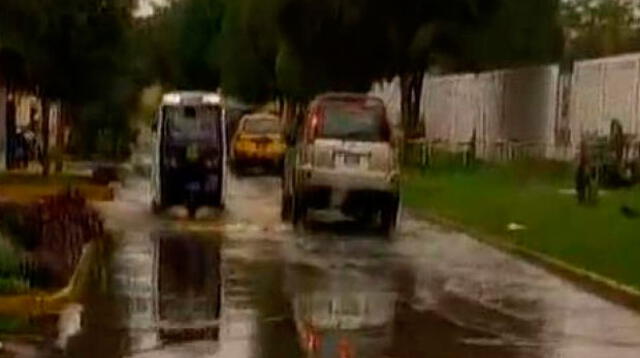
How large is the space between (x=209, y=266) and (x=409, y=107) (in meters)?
35.1

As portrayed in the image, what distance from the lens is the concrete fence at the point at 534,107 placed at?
43.4 m

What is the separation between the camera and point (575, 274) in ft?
73.7

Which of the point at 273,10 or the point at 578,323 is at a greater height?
the point at 273,10

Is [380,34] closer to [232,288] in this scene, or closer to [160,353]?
[232,288]

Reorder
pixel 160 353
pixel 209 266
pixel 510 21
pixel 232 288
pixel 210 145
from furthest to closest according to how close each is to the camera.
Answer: pixel 510 21
pixel 210 145
pixel 209 266
pixel 232 288
pixel 160 353

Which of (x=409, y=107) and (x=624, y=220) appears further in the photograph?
(x=409, y=107)

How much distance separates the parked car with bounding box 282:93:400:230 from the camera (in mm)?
30797

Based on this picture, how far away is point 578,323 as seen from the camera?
18047mm

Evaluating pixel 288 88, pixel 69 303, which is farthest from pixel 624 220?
pixel 288 88

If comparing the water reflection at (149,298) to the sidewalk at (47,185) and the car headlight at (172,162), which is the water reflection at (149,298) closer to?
the sidewalk at (47,185)

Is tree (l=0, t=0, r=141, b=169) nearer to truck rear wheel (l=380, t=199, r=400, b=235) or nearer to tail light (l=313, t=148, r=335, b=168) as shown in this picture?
tail light (l=313, t=148, r=335, b=168)

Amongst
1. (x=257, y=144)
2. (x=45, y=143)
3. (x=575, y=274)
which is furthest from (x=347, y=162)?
(x=257, y=144)

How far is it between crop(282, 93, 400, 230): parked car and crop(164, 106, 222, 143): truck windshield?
10.5 feet

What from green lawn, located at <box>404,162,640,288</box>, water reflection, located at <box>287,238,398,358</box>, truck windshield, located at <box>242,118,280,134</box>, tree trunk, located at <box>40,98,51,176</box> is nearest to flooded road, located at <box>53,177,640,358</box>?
water reflection, located at <box>287,238,398,358</box>
